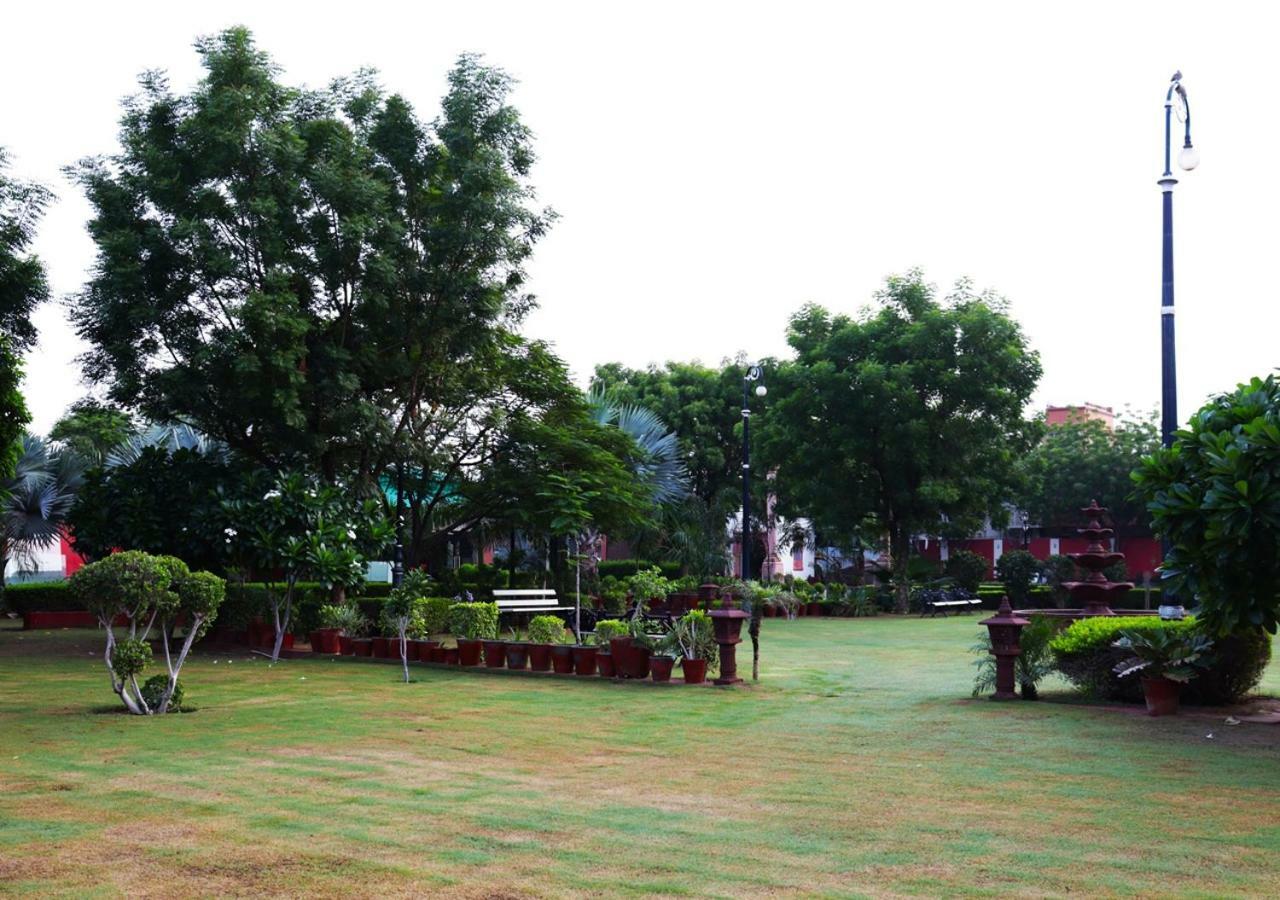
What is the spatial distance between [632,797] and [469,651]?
9.49 metres

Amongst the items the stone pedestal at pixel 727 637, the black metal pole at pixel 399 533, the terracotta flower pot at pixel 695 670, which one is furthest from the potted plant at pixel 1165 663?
the black metal pole at pixel 399 533

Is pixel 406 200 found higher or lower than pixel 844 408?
higher

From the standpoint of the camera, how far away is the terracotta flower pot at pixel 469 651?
16641mm

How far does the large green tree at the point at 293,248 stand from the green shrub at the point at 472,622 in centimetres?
Answer: 440

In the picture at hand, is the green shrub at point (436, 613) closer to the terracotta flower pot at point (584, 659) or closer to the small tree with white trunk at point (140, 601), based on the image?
the terracotta flower pot at point (584, 659)

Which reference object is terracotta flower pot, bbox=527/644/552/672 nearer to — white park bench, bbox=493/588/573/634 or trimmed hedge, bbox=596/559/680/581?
white park bench, bbox=493/588/573/634

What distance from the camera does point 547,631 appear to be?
54.0ft

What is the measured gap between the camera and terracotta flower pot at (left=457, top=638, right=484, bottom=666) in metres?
16.6

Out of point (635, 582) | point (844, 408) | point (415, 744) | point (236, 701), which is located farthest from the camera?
point (844, 408)

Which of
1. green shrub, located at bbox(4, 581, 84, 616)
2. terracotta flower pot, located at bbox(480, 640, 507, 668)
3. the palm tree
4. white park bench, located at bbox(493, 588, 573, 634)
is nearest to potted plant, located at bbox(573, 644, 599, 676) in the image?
terracotta flower pot, located at bbox(480, 640, 507, 668)

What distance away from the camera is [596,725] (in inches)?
435

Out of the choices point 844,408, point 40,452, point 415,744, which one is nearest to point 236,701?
point 415,744

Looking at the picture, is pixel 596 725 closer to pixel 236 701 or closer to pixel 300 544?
pixel 236 701

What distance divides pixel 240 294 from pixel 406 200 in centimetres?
327
